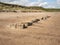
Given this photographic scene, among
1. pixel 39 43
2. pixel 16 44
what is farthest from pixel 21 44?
pixel 39 43

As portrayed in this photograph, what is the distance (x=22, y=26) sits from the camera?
1841cm

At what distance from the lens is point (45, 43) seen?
11227 millimetres

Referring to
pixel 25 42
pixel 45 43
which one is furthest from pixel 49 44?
pixel 25 42

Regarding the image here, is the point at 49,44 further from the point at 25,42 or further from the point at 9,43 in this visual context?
the point at 9,43

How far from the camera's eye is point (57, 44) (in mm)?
11094

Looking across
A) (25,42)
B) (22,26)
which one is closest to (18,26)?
(22,26)

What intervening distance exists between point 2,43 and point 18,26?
776cm

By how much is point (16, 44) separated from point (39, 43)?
124 cm

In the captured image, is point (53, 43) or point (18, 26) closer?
point (53, 43)

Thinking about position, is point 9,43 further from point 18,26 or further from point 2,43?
point 18,26

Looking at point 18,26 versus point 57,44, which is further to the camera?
point 18,26

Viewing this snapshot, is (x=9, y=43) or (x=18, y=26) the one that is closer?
(x=9, y=43)

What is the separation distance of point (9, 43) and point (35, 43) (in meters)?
1.37

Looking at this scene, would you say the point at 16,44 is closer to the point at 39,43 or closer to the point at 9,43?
the point at 9,43
